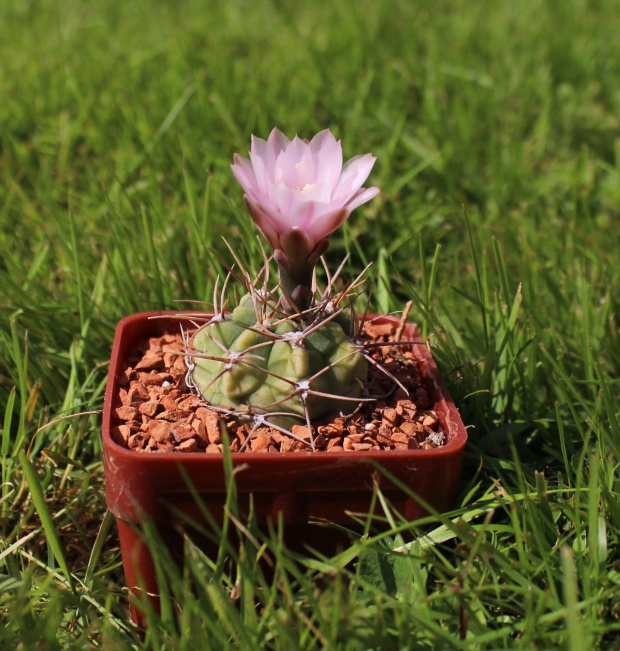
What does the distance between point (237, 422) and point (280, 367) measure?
11 cm

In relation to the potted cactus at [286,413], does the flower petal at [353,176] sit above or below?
above

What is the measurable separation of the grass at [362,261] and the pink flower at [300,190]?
276 millimetres

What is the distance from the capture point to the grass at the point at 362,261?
1.04 meters

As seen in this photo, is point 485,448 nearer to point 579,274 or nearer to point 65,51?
point 579,274

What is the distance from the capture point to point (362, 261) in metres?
1.98

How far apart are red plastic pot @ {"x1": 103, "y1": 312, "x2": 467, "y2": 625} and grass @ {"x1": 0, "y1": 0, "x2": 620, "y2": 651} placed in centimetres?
5

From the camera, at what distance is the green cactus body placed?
1127 millimetres

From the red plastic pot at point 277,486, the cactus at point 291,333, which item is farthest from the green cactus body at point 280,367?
the red plastic pot at point 277,486

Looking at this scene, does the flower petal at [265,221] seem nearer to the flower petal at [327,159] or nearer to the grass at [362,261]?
the flower petal at [327,159]

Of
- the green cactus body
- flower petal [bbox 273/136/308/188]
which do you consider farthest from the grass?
flower petal [bbox 273/136/308/188]

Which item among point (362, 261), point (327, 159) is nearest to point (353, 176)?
point (327, 159)

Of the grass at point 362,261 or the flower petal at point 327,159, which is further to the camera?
the flower petal at point 327,159

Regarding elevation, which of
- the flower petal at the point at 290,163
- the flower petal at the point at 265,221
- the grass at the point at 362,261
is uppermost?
the flower petal at the point at 290,163

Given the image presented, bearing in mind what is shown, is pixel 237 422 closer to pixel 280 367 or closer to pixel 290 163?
pixel 280 367
